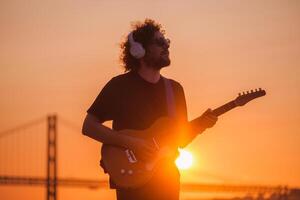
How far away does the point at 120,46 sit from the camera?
6168 millimetres

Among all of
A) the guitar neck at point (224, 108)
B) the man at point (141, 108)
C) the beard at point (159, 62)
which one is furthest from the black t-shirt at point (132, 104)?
the guitar neck at point (224, 108)

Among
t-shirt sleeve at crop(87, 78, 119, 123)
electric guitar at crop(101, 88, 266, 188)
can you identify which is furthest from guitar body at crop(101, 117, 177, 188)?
t-shirt sleeve at crop(87, 78, 119, 123)

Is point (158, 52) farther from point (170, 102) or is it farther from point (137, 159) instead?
point (137, 159)

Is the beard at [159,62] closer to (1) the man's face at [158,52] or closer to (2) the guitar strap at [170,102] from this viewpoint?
(1) the man's face at [158,52]

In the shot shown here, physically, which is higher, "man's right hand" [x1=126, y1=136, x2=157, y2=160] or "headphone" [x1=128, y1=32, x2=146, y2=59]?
"headphone" [x1=128, y1=32, x2=146, y2=59]

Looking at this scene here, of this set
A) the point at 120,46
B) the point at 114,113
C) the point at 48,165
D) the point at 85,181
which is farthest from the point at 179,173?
the point at 85,181

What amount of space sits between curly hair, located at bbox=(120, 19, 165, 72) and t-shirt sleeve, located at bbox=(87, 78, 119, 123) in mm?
255

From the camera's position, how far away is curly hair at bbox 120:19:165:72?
5.88 meters

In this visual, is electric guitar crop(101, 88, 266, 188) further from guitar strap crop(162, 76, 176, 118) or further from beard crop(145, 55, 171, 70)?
beard crop(145, 55, 171, 70)

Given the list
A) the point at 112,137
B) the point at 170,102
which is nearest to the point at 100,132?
the point at 112,137

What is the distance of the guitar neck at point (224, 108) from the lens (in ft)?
19.6

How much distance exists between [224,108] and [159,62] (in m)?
0.62

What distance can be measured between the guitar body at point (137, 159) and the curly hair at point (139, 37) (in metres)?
0.47

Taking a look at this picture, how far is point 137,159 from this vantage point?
228 inches
